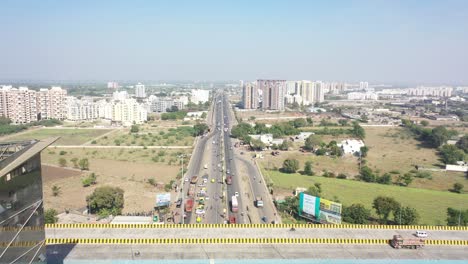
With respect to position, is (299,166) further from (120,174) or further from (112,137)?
(112,137)

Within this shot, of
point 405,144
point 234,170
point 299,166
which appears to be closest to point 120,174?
point 234,170

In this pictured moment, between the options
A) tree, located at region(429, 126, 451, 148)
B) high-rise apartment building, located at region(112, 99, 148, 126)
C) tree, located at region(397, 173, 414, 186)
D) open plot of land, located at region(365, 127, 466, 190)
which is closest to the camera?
tree, located at region(397, 173, 414, 186)

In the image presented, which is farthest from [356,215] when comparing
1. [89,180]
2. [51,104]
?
[51,104]

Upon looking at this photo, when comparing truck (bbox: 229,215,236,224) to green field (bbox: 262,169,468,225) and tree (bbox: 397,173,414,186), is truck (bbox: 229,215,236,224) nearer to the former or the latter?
green field (bbox: 262,169,468,225)

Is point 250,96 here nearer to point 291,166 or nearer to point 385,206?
point 291,166

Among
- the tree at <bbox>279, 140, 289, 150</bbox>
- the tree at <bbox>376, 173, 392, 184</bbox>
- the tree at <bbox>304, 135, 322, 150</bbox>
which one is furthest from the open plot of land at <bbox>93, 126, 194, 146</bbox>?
the tree at <bbox>376, 173, 392, 184</bbox>

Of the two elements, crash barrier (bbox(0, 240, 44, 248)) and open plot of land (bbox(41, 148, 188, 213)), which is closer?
crash barrier (bbox(0, 240, 44, 248))
